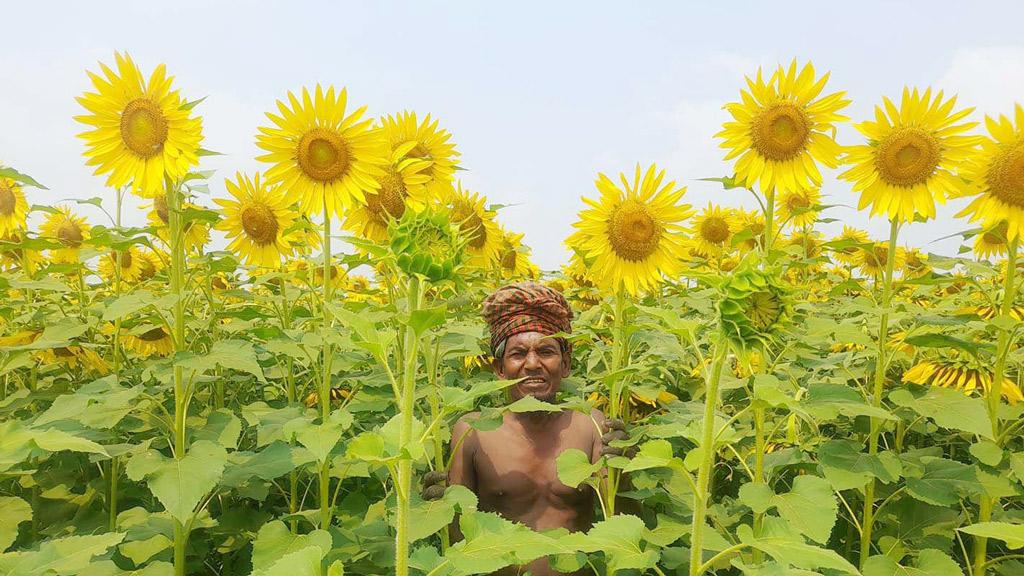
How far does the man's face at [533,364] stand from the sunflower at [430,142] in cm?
96

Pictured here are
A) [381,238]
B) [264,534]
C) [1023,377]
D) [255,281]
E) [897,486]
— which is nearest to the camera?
[264,534]

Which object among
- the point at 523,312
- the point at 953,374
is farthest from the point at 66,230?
the point at 953,374

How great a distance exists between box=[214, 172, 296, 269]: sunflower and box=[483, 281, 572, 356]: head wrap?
156 centimetres

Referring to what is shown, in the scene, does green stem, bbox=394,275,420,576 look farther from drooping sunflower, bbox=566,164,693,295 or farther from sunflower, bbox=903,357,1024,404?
sunflower, bbox=903,357,1024,404

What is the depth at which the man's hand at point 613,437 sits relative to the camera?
2.64m

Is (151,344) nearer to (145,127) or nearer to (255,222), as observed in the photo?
(255,222)

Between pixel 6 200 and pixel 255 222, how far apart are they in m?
2.18

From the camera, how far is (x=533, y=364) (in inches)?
108

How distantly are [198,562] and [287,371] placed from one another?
885mm

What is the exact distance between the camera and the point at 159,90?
2.86m

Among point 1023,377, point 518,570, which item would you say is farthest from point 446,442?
point 1023,377

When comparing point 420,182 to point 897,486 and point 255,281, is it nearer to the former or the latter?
point 255,281

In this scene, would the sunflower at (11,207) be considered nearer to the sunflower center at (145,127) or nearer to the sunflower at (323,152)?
the sunflower center at (145,127)

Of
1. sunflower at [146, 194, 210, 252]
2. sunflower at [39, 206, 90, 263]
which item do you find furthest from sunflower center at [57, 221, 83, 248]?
sunflower at [146, 194, 210, 252]
